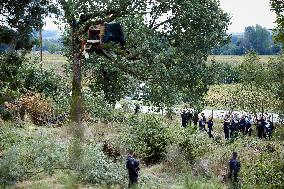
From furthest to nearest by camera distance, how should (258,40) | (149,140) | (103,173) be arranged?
1. (258,40)
2. (149,140)
3. (103,173)

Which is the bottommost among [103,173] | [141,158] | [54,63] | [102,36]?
[141,158]

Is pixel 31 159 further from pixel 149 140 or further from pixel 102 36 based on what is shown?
pixel 102 36

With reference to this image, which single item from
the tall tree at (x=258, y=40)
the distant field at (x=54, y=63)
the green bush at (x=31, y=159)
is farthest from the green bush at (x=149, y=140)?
the tall tree at (x=258, y=40)

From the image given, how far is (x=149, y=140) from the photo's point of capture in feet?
59.5

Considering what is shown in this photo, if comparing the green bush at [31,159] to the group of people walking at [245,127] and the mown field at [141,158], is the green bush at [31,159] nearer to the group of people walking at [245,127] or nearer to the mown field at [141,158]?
the mown field at [141,158]

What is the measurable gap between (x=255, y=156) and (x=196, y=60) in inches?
223

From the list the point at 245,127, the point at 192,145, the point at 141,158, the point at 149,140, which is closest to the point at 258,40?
the point at 245,127

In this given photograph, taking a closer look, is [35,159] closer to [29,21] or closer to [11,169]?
[11,169]

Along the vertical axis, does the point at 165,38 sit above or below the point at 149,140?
above

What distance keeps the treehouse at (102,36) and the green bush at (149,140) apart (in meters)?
4.01

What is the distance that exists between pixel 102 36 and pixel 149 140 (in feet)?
16.7

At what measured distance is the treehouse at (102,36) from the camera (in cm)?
1853

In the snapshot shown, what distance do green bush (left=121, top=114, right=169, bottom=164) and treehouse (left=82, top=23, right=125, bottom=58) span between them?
4013 mm

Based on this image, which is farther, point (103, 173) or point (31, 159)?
point (31, 159)
